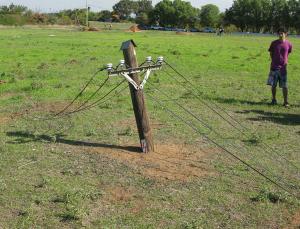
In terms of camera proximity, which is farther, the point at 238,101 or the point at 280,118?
the point at 238,101

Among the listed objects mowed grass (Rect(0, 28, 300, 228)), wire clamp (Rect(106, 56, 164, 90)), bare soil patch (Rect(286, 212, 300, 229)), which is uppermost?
wire clamp (Rect(106, 56, 164, 90))

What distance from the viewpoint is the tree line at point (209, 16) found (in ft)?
362

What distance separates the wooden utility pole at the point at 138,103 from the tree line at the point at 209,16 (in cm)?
8927

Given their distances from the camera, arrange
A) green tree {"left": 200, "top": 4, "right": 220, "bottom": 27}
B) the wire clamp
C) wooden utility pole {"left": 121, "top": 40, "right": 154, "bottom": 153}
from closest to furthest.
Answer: the wire clamp, wooden utility pole {"left": 121, "top": 40, "right": 154, "bottom": 153}, green tree {"left": 200, "top": 4, "right": 220, "bottom": 27}

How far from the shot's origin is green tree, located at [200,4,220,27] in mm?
137125

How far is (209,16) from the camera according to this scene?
454ft

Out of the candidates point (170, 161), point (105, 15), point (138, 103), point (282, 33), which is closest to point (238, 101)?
point (282, 33)

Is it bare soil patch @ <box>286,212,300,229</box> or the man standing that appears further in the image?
the man standing

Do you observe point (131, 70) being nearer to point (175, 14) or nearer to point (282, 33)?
point (282, 33)

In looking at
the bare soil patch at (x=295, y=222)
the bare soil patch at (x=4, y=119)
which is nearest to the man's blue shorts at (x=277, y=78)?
the bare soil patch at (x=4, y=119)

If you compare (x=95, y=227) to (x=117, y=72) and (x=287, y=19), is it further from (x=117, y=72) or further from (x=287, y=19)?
(x=287, y=19)

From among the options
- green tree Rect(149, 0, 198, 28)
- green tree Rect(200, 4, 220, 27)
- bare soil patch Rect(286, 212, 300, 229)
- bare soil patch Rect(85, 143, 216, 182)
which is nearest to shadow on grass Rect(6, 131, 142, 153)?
bare soil patch Rect(85, 143, 216, 182)

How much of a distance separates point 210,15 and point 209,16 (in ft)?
1.31

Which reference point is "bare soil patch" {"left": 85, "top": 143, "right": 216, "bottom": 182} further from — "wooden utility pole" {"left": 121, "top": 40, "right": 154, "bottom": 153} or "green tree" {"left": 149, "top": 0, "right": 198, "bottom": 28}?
"green tree" {"left": 149, "top": 0, "right": 198, "bottom": 28}
